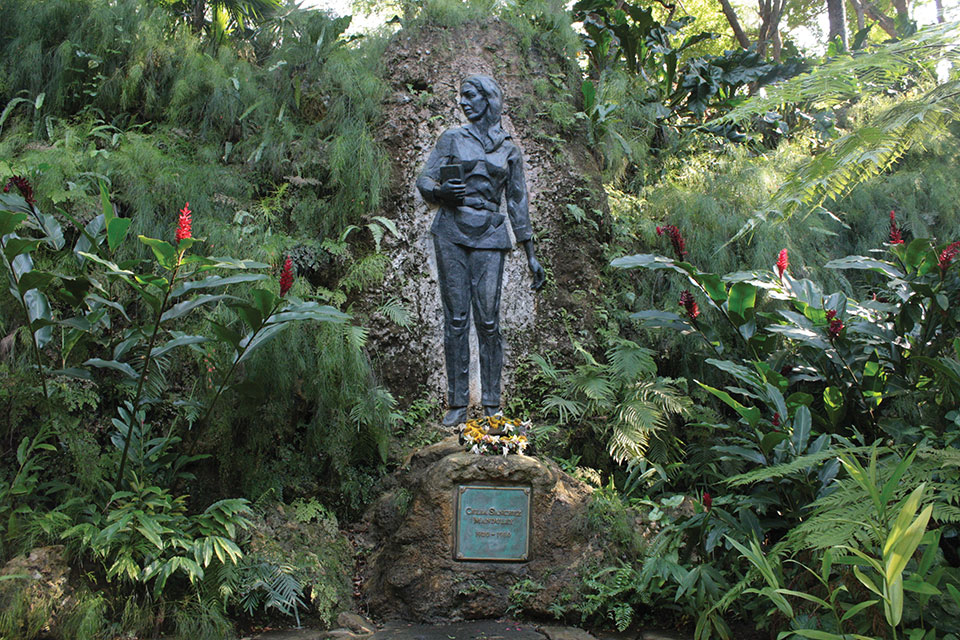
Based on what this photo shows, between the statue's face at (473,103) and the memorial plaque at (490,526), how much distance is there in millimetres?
3401

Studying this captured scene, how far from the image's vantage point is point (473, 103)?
6.57 metres

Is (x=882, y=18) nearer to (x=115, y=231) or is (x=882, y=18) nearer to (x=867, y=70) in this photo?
(x=867, y=70)

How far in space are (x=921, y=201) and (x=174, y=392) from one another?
8.07m

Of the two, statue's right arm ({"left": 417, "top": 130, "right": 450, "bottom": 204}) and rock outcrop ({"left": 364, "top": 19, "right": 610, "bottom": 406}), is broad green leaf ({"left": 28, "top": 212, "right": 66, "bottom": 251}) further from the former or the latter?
statue's right arm ({"left": 417, "top": 130, "right": 450, "bottom": 204})

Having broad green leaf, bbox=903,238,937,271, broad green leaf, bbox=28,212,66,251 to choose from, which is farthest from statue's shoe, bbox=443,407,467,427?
broad green leaf, bbox=903,238,937,271

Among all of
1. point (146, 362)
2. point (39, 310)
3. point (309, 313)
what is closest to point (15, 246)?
point (39, 310)

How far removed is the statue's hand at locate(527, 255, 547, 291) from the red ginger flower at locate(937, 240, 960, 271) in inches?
120

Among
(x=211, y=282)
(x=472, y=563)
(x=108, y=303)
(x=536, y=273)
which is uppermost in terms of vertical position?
(x=536, y=273)

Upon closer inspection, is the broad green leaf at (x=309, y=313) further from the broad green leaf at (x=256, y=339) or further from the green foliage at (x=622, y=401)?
the green foliage at (x=622, y=401)

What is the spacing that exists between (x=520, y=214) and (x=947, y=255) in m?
3.30

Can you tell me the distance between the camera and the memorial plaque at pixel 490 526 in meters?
4.88

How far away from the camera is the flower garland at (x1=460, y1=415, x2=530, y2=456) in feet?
16.9

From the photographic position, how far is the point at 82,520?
13.8ft

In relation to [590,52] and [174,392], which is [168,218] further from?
[590,52]
